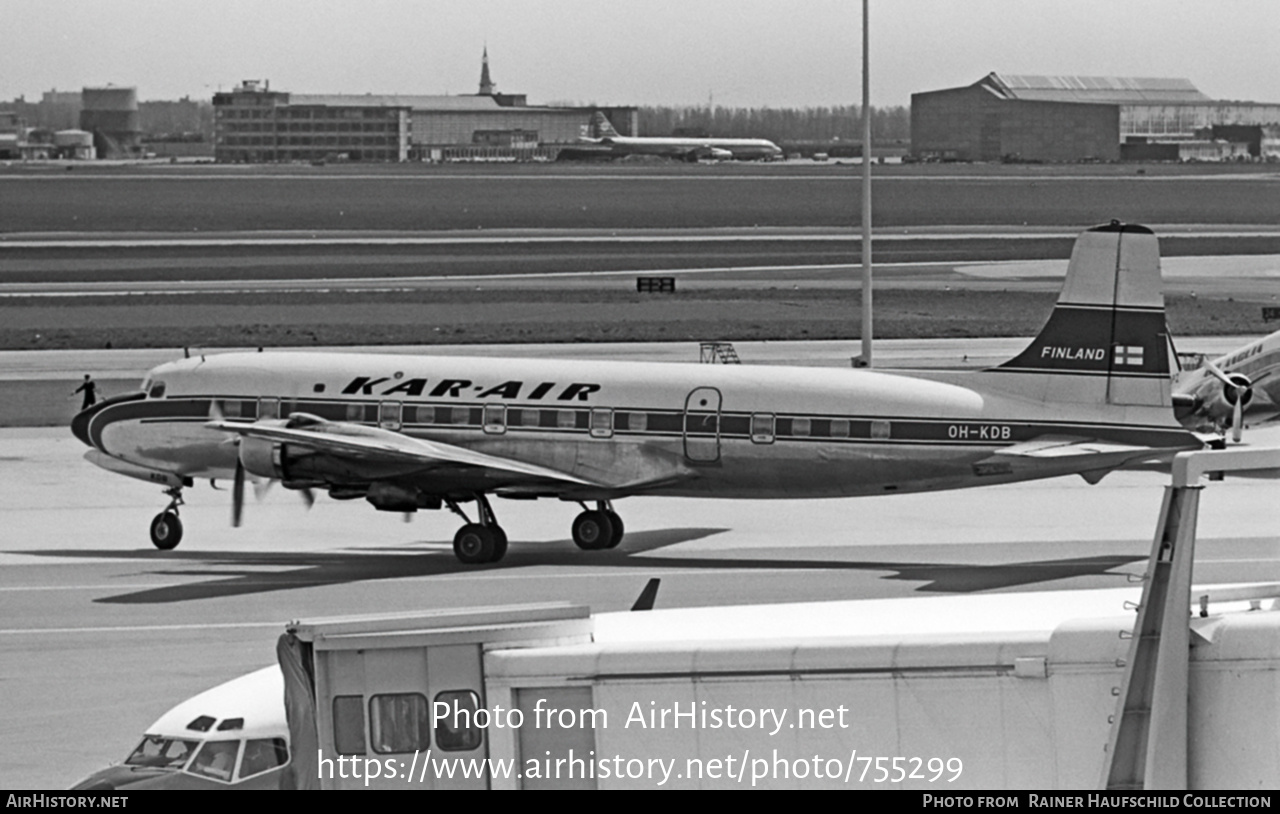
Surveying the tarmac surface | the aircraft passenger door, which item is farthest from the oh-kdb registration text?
the aircraft passenger door

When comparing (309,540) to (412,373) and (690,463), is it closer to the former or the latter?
(412,373)

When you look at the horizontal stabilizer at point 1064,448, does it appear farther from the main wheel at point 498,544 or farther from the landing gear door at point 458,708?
the landing gear door at point 458,708

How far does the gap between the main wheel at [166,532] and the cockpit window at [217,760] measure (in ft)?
67.3

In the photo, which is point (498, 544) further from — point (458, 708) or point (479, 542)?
point (458, 708)

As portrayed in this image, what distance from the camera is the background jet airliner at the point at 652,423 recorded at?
31094 millimetres

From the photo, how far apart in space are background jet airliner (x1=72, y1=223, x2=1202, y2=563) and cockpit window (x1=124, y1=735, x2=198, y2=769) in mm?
16404

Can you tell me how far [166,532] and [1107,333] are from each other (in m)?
17.1

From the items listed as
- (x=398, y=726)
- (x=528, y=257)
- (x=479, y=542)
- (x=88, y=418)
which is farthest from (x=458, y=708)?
(x=528, y=257)

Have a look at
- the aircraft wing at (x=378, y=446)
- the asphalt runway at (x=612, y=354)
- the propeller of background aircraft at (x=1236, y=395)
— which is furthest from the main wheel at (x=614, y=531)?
the asphalt runway at (x=612, y=354)

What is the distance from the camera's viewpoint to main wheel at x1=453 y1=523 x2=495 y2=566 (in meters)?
32.8

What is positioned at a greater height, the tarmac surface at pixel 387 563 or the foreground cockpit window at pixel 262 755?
the foreground cockpit window at pixel 262 755

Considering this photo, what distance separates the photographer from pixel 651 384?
109 feet

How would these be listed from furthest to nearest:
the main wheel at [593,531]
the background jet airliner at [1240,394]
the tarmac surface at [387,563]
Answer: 1. the background jet airliner at [1240,394]
2. the main wheel at [593,531]
3. the tarmac surface at [387,563]

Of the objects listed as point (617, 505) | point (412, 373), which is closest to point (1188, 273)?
point (617, 505)
